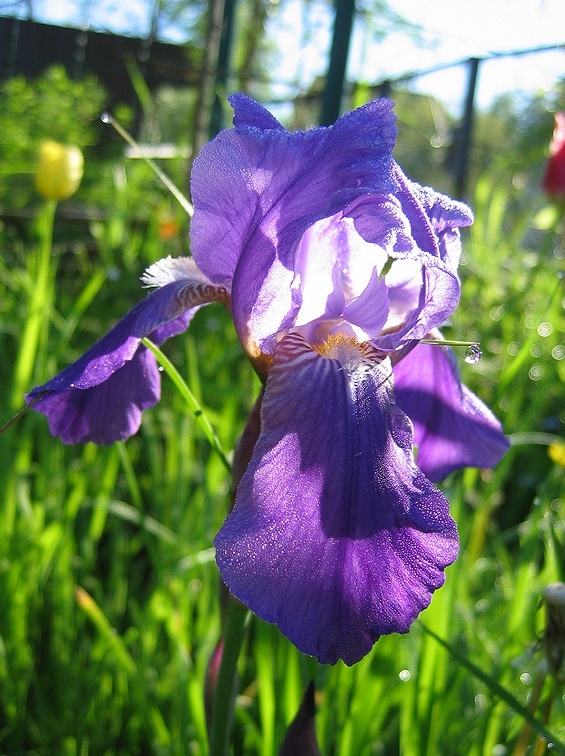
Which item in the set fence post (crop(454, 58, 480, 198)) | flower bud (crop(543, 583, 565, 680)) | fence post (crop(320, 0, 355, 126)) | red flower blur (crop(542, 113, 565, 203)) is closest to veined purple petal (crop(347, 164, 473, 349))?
flower bud (crop(543, 583, 565, 680))

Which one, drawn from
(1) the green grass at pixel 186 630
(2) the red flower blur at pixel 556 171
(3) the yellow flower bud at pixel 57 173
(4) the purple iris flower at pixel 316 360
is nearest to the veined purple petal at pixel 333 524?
(4) the purple iris flower at pixel 316 360

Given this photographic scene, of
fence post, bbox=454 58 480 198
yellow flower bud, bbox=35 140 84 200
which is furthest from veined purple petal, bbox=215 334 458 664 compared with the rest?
fence post, bbox=454 58 480 198

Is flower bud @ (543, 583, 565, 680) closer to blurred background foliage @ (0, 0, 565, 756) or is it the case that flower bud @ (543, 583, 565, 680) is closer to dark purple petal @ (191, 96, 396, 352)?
blurred background foliage @ (0, 0, 565, 756)

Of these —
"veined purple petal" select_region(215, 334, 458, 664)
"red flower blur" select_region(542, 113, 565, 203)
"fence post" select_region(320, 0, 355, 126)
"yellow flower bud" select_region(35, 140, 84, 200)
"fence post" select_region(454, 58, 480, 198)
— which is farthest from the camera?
"fence post" select_region(454, 58, 480, 198)

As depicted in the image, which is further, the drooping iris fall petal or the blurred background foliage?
the blurred background foliage

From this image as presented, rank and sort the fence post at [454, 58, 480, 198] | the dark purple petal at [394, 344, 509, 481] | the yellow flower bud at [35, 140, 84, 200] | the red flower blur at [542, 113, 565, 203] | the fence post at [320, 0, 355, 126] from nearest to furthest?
the dark purple petal at [394, 344, 509, 481] → the red flower blur at [542, 113, 565, 203] → the yellow flower bud at [35, 140, 84, 200] → the fence post at [320, 0, 355, 126] → the fence post at [454, 58, 480, 198]

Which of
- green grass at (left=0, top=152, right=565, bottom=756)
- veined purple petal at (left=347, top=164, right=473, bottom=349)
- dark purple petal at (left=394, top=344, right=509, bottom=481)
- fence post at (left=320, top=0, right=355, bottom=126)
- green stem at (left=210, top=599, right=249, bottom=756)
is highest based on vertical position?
fence post at (left=320, top=0, right=355, bottom=126)

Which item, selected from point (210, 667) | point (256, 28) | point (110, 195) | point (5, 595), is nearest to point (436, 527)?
point (210, 667)

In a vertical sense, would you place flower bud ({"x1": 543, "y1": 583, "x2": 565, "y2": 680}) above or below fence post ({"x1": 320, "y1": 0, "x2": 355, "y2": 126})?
below
